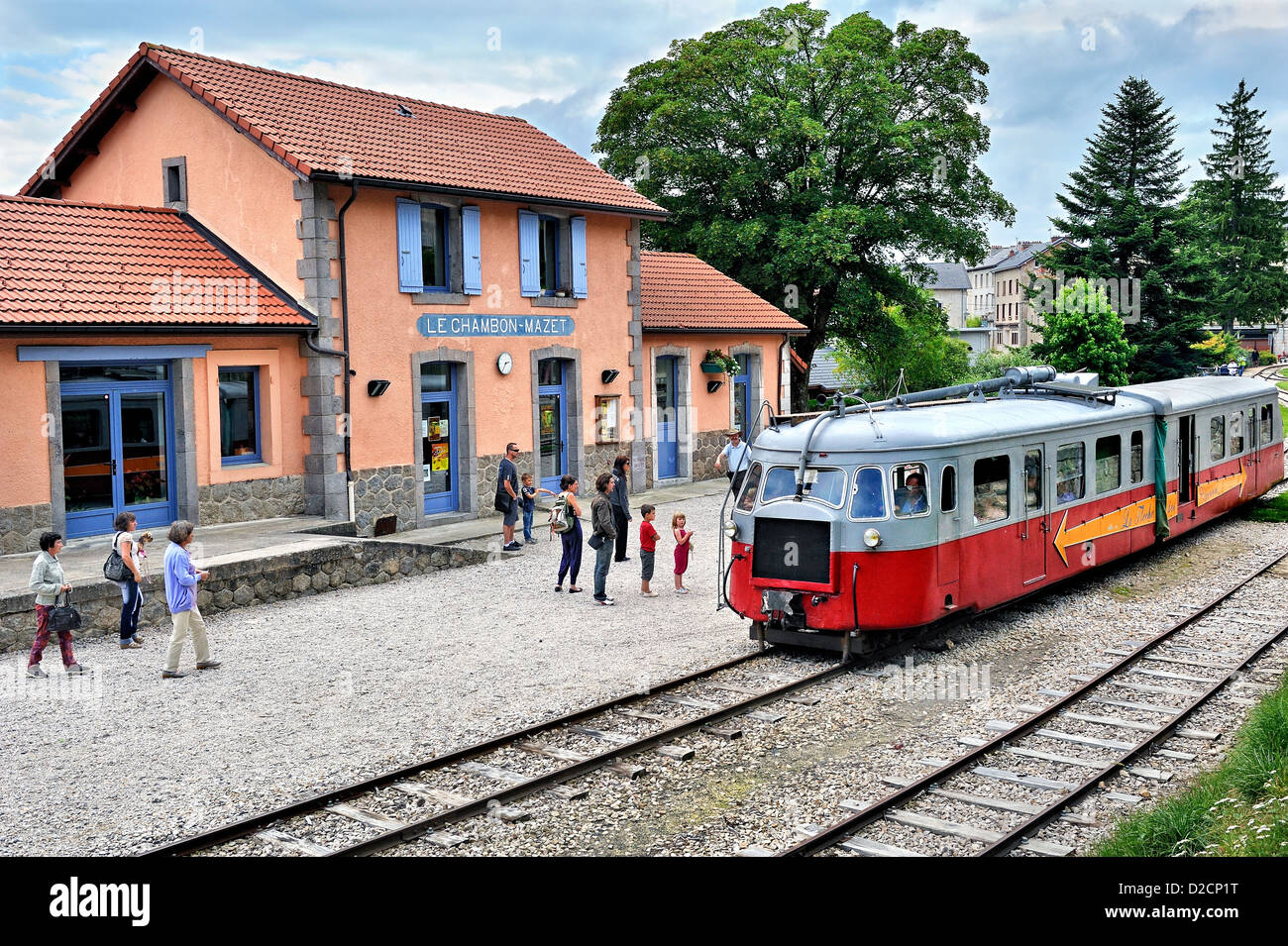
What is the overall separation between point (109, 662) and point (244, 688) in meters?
2.12

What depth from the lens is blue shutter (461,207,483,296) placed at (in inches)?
875

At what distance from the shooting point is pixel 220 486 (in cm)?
1906

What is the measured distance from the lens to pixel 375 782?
914 centimetres

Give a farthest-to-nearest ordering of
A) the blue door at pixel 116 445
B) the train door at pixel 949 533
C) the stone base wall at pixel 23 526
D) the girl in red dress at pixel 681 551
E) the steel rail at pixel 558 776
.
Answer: the blue door at pixel 116 445 < the stone base wall at pixel 23 526 < the girl in red dress at pixel 681 551 < the train door at pixel 949 533 < the steel rail at pixel 558 776

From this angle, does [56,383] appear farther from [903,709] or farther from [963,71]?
[963,71]

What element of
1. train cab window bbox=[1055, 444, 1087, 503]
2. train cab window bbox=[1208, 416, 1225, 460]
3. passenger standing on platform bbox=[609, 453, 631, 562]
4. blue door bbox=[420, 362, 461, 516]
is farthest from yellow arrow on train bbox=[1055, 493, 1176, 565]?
blue door bbox=[420, 362, 461, 516]

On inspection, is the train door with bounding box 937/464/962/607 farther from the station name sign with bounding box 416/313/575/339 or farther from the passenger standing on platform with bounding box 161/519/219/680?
the station name sign with bounding box 416/313/575/339

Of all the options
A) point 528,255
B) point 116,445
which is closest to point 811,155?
point 528,255

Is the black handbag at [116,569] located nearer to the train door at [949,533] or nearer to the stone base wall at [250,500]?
the stone base wall at [250,500]

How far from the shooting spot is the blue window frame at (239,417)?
19266mm

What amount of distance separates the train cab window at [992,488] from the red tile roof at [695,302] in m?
14.3

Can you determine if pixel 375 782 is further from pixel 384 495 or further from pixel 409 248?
pixel 409 248

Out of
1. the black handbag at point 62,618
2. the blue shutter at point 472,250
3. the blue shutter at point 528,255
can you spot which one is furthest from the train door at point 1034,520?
the blue shutter at point 528,255

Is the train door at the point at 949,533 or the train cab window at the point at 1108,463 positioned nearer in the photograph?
the train door at the point at 949,533
